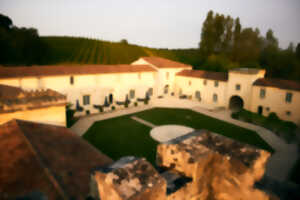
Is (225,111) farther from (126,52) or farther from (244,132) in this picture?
(126,52)

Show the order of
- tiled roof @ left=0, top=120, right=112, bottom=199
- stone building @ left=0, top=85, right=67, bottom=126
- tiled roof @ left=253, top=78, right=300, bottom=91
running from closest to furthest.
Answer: tiled roof @ left=0, top=120, right=112, bottom=199 < stone building @ left=0, top=85, right=67, bottom=126 < tiled roof @ left=253, top=78, right=300, bottom=91

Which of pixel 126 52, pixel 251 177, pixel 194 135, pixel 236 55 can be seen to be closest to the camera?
pixel 251 177

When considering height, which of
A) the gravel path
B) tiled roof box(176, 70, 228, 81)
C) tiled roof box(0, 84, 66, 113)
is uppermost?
tiled roof box(176, 70, 228, 81)

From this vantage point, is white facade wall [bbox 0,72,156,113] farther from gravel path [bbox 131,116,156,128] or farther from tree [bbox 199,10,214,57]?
tree [bbox 199,10,214,57]

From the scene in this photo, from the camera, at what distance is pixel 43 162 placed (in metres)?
6.34

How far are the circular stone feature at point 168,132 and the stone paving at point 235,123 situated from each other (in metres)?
6.63

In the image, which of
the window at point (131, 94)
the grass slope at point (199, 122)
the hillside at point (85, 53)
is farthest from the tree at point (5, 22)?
the grass slope at point (199, 122)

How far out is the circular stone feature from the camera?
59.6 feet

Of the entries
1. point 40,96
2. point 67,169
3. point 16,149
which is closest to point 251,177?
point 67,169

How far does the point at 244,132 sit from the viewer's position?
789 inches

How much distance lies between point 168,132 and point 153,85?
553 inches

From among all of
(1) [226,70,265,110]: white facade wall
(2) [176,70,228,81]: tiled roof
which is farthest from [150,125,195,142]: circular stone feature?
(2) [176,70,228,81]: tiled roof

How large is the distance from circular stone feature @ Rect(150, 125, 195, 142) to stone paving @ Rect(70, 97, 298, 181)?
6630mm

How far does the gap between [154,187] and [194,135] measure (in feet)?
8.77
